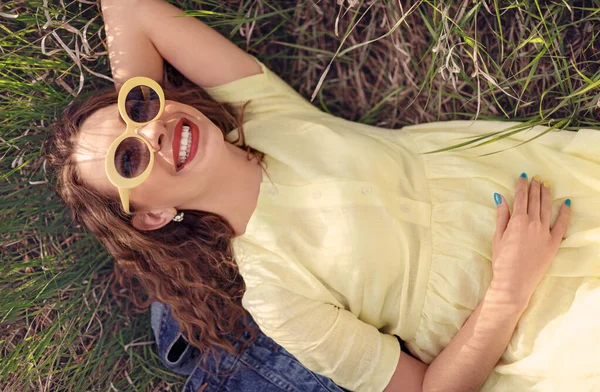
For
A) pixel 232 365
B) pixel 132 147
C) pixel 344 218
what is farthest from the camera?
pixel 232 365

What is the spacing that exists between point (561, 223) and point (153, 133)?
1476 millimetres

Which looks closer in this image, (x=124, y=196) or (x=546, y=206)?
(x=124, y=196)

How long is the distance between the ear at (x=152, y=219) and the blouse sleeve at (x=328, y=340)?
45 centimetres

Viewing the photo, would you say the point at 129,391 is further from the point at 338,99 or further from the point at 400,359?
the point at 338,99

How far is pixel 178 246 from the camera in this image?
210 centimetres

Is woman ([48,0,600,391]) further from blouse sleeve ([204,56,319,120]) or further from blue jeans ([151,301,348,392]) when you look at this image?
blue jeans ([151,301,348,392])

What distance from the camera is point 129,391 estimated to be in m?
2.45

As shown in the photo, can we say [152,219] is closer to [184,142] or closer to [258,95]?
[184,142]

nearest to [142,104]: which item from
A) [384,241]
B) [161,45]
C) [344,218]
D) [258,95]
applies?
[161,45]

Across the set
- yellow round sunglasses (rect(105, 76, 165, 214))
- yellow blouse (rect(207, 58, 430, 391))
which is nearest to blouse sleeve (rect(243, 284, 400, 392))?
yellow blouse (rect(207, 58, 430, 391))

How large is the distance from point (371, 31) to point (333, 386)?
163cm

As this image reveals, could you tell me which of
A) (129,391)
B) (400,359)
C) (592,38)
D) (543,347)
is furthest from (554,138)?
(129,391)

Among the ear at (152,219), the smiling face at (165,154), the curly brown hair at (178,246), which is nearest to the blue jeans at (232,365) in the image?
the curly brown hair at (178,246)

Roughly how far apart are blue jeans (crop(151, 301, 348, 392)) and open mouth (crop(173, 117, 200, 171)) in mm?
940
